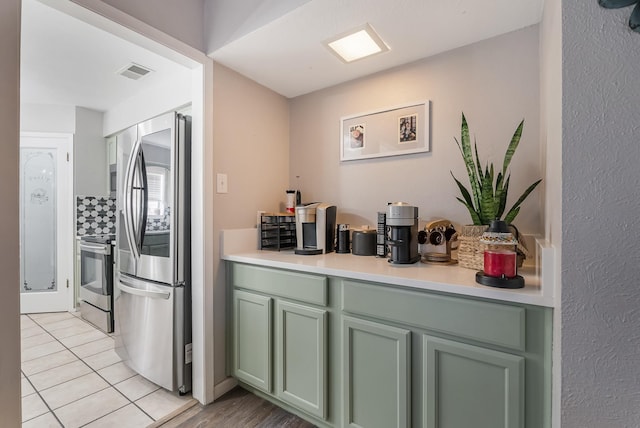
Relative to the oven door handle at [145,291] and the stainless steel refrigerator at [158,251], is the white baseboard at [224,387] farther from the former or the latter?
the oven door handle at [145,291]

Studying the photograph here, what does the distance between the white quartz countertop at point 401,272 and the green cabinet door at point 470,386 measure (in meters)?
0.21

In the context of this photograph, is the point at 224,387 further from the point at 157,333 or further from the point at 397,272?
the point at 397,272

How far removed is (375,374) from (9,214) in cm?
153

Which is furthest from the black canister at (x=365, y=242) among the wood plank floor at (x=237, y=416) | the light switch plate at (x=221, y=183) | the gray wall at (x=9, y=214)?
the gray wall at (x=9, y=214)

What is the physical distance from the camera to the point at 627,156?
722 millimetres

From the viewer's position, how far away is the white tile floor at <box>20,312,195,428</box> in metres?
1.60

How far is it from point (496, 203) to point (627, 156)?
20.6 inches

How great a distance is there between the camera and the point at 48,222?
332 cm

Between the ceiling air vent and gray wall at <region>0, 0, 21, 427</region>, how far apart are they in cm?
134

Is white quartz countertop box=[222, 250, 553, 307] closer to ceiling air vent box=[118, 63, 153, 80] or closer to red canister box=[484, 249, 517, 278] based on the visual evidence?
red canister box=[484, 249, 517, 278]

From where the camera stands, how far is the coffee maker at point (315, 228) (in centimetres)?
183

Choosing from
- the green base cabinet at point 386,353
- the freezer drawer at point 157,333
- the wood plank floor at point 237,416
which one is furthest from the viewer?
the freezer drawer at point 157,333

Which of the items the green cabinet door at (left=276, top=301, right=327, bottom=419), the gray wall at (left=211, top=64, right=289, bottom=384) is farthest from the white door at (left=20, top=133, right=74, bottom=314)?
the green cabinet door at (left=276, top=301, right=327, bottom=419)

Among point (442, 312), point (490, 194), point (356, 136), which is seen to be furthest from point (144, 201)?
point (490, 194)
